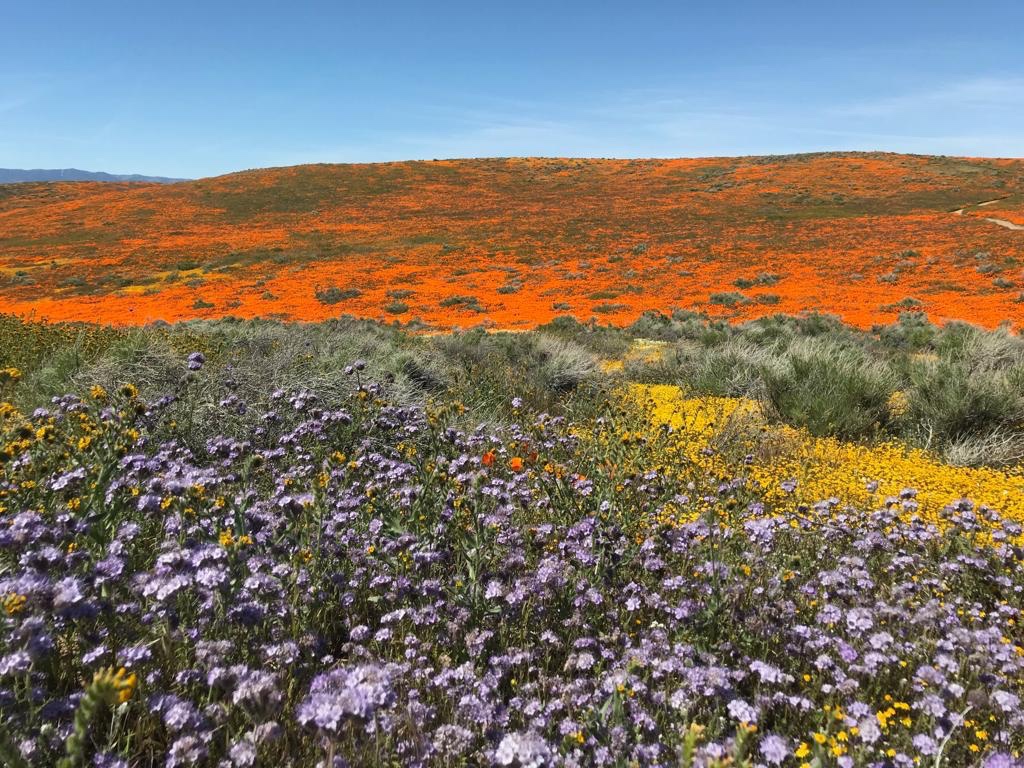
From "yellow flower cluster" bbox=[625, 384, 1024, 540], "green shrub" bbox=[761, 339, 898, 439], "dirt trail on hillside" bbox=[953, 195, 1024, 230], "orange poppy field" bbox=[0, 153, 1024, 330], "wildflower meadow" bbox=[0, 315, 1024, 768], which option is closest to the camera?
"wildflower meadow" bbox=[0, 315, 1024, 768]

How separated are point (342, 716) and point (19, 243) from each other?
62.1 meters

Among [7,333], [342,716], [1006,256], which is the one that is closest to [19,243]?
[7,333]

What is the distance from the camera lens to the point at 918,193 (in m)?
56.0

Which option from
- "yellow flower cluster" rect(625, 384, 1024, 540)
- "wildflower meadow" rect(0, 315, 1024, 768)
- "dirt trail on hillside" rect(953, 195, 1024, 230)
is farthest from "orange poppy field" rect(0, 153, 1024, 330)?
"wildflower meadow" rect(0, 315, 1024, 768)

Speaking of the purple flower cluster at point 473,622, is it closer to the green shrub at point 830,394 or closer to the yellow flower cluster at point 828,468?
the yellow flower cluster at point 828,468

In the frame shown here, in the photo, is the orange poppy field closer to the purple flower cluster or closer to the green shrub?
the green shrub

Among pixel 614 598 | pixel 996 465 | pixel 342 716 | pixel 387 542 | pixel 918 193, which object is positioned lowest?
pixel 996 465

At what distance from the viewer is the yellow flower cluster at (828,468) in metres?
5.14

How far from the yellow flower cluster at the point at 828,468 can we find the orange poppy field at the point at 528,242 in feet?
49.0

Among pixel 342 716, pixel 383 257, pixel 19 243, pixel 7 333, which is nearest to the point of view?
pixel 342 716

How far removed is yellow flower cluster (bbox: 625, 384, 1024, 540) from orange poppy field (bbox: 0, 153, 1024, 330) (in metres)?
14.9

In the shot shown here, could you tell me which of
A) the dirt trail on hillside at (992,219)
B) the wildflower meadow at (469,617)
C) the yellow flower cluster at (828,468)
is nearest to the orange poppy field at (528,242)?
the dirt trail on hillside at (992,219)

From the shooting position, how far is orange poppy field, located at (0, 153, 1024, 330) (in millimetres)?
26078

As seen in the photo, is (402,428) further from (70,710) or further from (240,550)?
(70,710)
